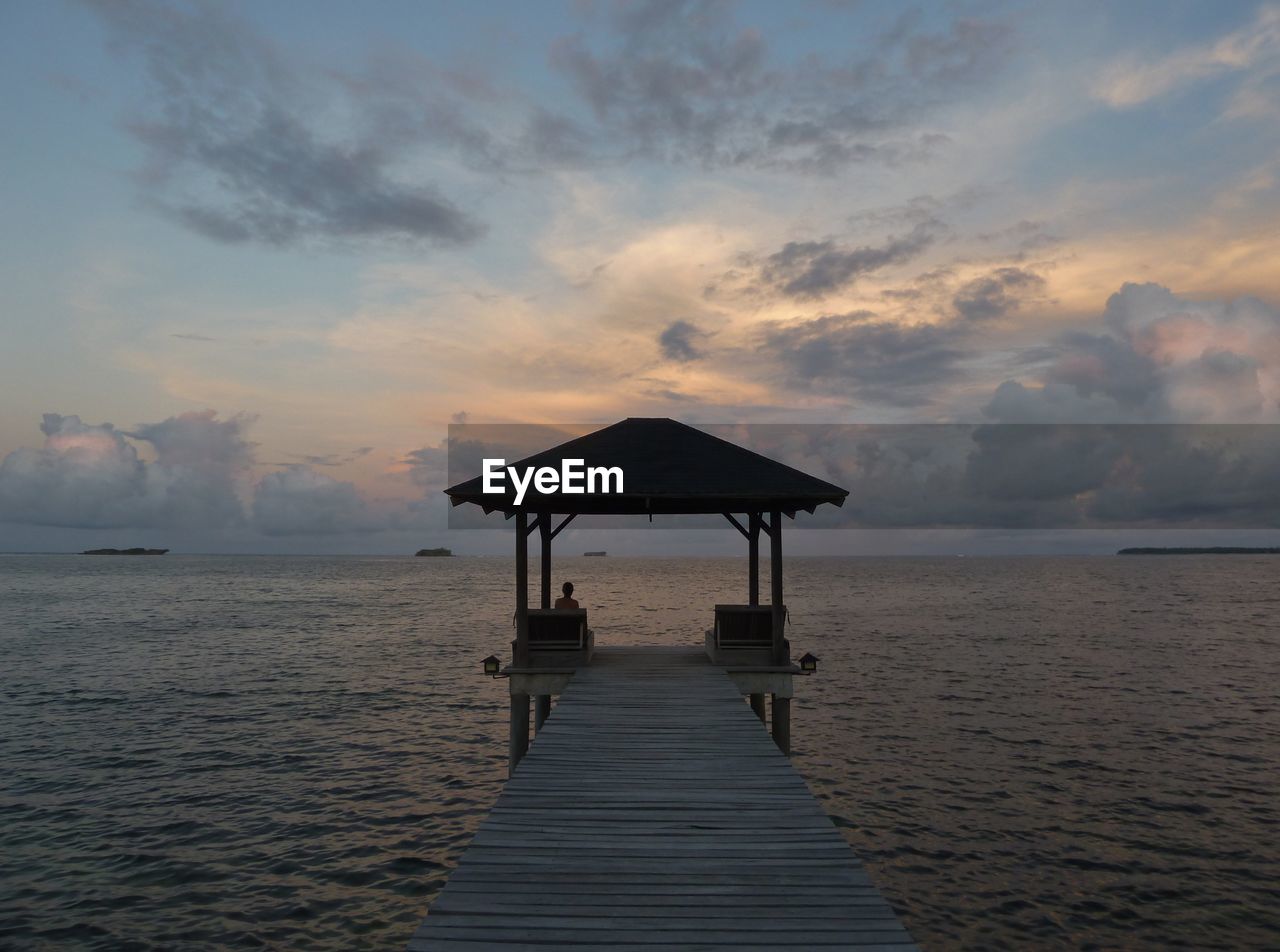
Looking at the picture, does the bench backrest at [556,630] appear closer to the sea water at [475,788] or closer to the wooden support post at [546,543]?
the wooden support post at [546,543]

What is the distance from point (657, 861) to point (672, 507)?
9.68 metres

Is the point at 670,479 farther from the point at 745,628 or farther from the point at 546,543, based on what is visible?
the point at 546,543

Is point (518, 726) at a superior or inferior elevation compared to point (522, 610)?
inferior

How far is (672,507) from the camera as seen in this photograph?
623 inches

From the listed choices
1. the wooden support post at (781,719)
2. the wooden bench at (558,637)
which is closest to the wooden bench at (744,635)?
the wooden support post at (781,719)

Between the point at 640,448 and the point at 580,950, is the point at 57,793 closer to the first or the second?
the point at 640,448

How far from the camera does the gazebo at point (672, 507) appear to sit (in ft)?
Result: 45.8

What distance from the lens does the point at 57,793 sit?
1664 centimetres

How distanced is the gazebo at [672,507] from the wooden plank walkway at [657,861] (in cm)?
437

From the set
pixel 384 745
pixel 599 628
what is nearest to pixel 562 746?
pixel 384 745

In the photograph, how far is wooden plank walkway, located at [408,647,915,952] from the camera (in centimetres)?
534

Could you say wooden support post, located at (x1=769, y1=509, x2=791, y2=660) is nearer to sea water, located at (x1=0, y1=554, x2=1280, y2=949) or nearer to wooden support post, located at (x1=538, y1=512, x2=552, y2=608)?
sea water, located at (x1=0, y1=554, x2=1280, y2=949)

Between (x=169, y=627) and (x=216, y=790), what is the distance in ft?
149

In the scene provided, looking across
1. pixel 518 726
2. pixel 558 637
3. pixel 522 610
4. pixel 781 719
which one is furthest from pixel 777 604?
pixel 518 726
